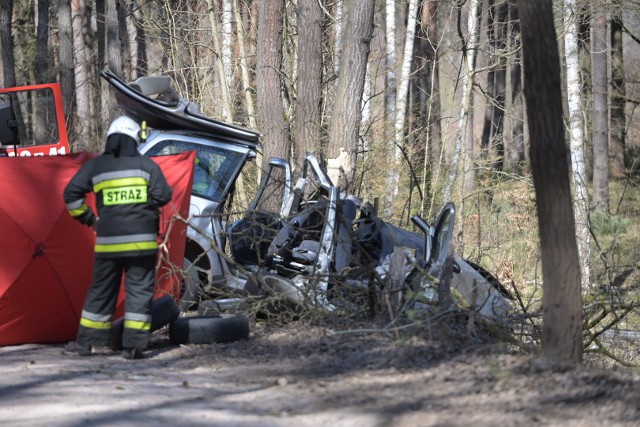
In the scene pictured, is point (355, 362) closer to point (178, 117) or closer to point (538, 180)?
point (538, 180)

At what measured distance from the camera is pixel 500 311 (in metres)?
9.38

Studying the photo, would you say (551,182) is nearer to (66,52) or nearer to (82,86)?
(66,52)

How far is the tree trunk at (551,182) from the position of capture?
251 inches

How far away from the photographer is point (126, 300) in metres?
7.76

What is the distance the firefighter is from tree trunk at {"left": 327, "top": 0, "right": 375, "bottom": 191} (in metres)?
6.58

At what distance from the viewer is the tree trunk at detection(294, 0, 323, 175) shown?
49.3 ft

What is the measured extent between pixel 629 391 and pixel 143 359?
376 cm

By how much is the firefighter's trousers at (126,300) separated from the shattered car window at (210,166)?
9.07 ft

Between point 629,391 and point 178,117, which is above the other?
point 178,117

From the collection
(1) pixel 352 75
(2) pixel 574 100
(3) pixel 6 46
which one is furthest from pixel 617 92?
(3) pixel 6 46

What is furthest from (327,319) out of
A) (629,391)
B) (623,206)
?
(623,206)

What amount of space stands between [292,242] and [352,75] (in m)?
5.36

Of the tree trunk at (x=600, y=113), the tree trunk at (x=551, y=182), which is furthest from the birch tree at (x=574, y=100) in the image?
the tree trunk at (x=551, y=182)

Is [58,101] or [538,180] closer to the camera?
[538,180]
